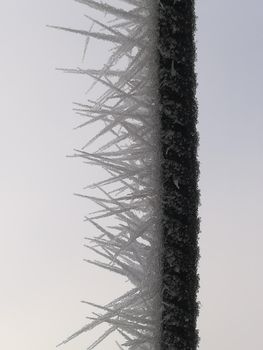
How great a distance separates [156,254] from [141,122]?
47cm

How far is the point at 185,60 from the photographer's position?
1.74m

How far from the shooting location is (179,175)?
5.45 feet

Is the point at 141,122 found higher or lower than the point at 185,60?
lower

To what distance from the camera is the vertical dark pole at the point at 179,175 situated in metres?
1.62

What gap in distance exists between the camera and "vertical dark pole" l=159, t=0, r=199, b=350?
1621mm

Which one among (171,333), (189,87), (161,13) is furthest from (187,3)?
(171,333)

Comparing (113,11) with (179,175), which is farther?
(113,11)

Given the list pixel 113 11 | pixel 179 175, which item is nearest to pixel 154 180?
pixel 179 175

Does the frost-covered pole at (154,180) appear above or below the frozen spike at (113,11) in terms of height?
below

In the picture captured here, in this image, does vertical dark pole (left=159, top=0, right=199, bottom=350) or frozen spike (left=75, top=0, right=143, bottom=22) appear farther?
frozen spike (left=75, top=0, right=143, bottom=22)

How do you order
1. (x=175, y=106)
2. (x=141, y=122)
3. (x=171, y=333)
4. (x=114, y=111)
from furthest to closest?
1. (x=114, y=111)
2. (x=141, y=122)
3. (x=175, y=106)
4. (x=171, y=333)

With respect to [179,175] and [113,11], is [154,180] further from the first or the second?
[113,11]

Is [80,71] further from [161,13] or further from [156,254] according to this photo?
[156,254]

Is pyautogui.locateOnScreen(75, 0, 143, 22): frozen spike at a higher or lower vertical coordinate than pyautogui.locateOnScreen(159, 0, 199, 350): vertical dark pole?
higher
